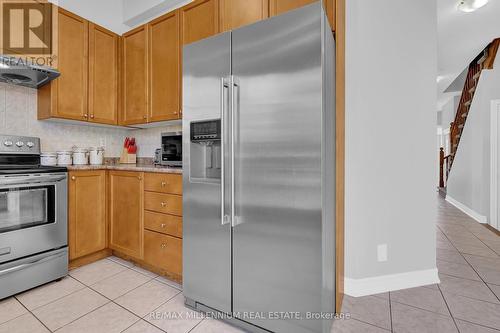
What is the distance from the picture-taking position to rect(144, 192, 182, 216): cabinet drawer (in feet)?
6.40

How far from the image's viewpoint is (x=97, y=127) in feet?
9.73

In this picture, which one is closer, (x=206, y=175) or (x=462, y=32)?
(x=206, y=175)

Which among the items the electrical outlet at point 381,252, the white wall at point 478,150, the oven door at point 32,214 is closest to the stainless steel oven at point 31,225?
the oven door at point 32,214

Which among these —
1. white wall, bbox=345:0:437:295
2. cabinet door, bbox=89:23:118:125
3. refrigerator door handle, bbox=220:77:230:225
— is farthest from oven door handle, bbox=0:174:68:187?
white wall, bbox=345:0:437:295

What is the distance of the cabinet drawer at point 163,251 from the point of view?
6.41ft

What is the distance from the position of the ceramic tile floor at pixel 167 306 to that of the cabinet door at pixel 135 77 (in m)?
1.62

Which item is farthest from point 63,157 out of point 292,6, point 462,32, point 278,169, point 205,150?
point 462,32

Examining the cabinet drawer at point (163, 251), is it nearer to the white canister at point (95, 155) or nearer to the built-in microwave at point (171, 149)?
the built-in microwave at point (171, 149)

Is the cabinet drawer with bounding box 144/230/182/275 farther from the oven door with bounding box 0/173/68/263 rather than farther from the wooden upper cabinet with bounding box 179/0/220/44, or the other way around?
the wooden upper cabinet with bounding box 179/0/220/44

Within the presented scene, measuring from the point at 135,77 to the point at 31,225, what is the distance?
1.73m

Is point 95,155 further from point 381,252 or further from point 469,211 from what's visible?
point 469,211

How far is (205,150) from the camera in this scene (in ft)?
5.76

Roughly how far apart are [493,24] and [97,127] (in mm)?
5314

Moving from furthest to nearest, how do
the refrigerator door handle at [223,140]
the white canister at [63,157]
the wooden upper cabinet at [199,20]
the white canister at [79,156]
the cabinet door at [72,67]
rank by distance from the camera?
the white canister at [79,156] < the white canister at [63,157] < the cabinet door at [72,67] < the wooden upper cabinet at [199,20] < the refrigerator door handle at [223,140]
